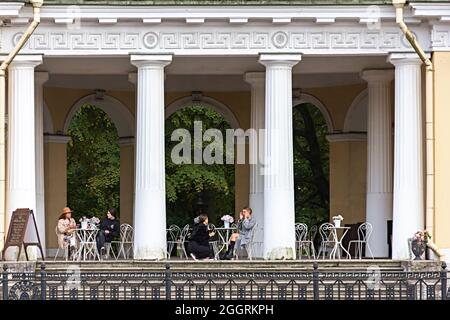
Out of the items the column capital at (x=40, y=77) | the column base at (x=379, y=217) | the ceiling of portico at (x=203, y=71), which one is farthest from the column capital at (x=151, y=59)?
the column base at (x=379, y=217)

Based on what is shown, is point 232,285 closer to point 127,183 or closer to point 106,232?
point 106,232

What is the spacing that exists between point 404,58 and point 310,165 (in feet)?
71.6

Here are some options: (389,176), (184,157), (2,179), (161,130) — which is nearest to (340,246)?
(389,176)

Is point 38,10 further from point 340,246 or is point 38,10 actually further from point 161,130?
point 340,246

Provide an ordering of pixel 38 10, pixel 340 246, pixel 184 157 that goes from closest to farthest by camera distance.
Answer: pixel 38 10
pixel 340 246
pixel 184 157

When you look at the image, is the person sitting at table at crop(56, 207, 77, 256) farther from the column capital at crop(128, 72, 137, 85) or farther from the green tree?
the green tree

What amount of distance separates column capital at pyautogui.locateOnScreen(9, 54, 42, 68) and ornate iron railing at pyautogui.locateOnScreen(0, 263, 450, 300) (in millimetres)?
9115

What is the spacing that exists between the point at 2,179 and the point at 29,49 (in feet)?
10.1

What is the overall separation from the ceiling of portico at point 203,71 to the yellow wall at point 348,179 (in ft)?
6.23

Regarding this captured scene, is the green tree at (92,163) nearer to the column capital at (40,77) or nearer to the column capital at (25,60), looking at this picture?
the column capital at (40,77)

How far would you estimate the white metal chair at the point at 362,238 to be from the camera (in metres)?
47.4

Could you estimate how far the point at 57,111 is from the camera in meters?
54.2

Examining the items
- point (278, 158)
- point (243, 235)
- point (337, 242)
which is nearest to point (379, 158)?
point (337, 242)

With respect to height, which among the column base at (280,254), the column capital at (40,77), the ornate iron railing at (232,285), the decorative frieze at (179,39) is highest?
the decorative frieze at (179,39)
